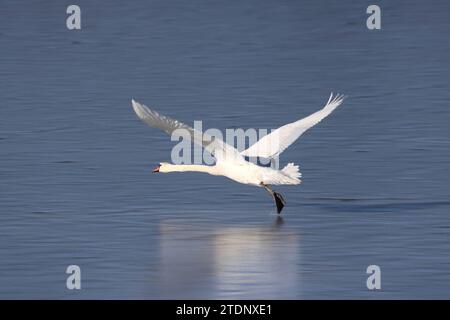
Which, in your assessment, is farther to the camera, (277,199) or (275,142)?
(275,142)

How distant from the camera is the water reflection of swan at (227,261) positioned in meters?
16.7

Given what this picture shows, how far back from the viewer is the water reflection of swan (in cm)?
1670

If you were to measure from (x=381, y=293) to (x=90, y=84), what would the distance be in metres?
15.1

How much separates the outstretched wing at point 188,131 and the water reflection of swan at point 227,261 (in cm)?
100

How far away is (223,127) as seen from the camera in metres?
26.1

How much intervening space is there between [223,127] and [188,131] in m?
7.12

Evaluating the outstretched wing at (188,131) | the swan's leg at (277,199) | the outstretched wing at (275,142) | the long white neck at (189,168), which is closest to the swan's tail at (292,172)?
the swan's leg at (277,199)

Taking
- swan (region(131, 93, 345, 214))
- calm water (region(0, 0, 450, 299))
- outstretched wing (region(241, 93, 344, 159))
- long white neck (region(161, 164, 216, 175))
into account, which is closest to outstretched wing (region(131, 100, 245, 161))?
swan (region(131, 93, 345, 214))

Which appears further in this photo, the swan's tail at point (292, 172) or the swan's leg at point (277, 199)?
the swan's leg at point (277, 199)

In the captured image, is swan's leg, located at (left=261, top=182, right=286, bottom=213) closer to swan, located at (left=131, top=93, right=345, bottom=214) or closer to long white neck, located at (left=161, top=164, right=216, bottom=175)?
swan, located at (left=131, top=93, right=345, bottom=214)

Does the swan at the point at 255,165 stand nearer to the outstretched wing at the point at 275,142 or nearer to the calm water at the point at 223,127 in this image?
the outstretched wing at the point at 275,142

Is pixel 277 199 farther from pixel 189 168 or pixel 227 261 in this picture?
pixel 227 261

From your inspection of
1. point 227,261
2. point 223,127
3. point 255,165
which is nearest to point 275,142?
point 255,165

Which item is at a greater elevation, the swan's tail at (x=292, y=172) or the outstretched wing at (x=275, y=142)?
the outstretched wing at (x=275, y=142)
